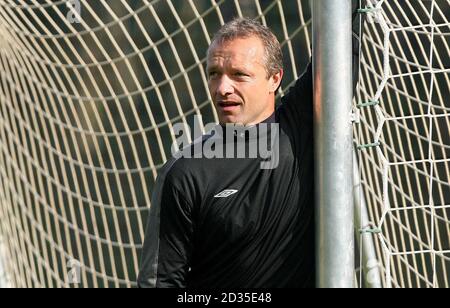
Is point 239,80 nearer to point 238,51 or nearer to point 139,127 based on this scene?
point 238,51

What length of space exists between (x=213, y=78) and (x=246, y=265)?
40cm

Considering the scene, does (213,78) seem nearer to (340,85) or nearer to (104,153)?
(340,85)

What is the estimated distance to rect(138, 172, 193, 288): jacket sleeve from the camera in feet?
6.16

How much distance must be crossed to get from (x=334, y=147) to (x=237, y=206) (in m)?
0.24

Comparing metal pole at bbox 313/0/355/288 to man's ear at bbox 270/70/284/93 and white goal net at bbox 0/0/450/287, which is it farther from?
white goal net at bbox 0/0/450/287

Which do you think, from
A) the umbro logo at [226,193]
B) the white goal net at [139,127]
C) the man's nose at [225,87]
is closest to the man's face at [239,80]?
the man's nose at [225,87]

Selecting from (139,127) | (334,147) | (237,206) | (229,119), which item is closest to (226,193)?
(237,206)

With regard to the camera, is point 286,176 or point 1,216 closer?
point 286,176

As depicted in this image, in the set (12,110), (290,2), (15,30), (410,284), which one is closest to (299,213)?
(410,284)

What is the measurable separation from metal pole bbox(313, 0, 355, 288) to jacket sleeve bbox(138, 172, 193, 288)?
277mm

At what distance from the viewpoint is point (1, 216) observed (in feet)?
12.4

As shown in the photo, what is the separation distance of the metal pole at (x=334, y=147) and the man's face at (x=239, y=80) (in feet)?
0.52

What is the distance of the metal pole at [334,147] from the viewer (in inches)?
70.6

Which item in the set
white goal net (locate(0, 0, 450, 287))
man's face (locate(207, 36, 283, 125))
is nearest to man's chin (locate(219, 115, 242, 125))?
man's face (locate(207, 36, 283, 125))
